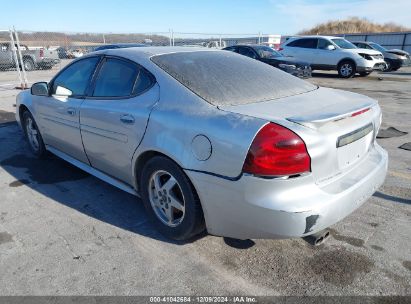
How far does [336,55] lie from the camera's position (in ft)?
50.3

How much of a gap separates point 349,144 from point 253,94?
82 centimetres

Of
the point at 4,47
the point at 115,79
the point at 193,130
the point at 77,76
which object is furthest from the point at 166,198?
the point at 4,47

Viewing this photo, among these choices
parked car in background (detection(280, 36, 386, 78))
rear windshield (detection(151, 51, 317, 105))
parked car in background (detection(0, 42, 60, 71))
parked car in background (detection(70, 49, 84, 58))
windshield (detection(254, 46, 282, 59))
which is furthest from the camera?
parked car in background (detection(70, 49, 84, 58))

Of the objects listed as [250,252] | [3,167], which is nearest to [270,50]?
[3,167]

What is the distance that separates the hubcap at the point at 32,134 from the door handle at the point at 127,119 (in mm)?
2430

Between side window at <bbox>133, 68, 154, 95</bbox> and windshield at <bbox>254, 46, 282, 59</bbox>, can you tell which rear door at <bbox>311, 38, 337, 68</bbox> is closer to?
windshield at <bbox>254, 46, 282, 59</bbox>

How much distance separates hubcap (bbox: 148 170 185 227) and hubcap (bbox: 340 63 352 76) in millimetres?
14623

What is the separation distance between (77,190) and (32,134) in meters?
1.62

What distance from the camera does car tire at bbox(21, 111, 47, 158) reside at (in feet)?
15.5

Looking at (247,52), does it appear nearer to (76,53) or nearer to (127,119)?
(127,119)

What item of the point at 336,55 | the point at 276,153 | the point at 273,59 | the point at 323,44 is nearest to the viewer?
the point at 276,153

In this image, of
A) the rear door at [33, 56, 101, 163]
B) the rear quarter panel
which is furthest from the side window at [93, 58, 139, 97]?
the rear quarter panel

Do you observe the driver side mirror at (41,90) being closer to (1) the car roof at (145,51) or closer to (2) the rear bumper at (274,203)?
(1) the car roof at (145,51)

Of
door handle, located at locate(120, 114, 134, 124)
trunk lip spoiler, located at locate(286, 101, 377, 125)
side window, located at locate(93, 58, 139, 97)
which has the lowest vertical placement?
door handle, located at locate(120, 114, 134, 124)
